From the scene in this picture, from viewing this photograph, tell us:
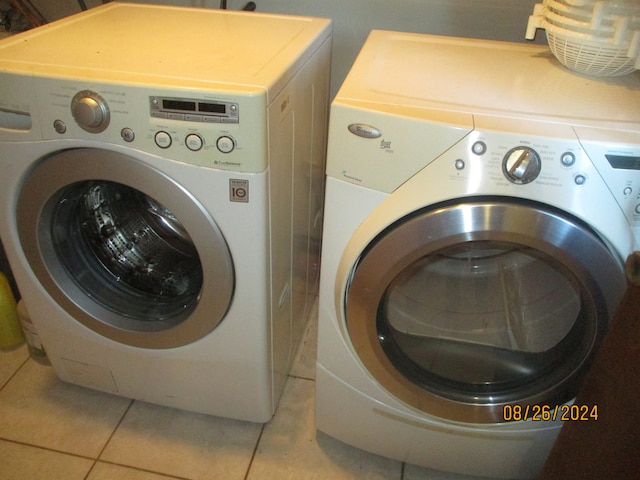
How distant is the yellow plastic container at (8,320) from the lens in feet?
4.64

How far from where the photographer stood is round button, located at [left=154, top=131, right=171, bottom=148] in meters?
0.87

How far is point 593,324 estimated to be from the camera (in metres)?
0.85

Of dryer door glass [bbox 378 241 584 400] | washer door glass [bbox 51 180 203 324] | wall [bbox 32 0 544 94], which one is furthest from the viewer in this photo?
wall [bbox 32 0 544 94]

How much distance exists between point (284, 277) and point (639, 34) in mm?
821

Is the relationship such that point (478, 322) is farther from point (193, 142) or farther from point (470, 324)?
point (193, 142)

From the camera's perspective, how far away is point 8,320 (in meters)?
1.44

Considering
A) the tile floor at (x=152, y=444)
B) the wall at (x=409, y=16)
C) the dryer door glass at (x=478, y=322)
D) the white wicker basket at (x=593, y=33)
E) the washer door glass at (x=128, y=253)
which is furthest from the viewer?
the wall at (x=409, y=16)

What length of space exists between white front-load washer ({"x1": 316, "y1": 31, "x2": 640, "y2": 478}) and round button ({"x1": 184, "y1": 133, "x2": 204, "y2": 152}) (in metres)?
0.23

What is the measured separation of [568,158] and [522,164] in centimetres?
7

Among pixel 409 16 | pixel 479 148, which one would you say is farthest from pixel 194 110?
pixel 409 16

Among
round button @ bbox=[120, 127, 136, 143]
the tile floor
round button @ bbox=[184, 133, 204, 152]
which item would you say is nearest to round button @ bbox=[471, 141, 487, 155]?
Result: round button @ bbox=[184, 133, 204, 152]

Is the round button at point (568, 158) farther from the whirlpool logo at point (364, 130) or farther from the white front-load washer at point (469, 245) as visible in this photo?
the whirlpool logo at point (364, 130)
